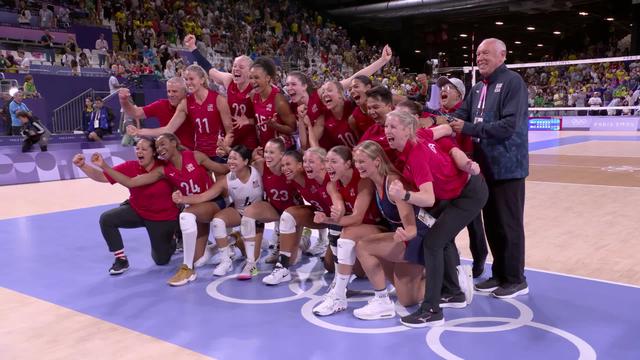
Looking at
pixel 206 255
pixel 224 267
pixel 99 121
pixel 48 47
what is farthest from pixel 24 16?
→ pixel 224 267

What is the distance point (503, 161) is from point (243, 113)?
2.52 m

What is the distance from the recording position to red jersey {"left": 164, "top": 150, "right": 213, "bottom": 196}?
5.31 meters

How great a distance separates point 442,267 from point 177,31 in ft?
71.4

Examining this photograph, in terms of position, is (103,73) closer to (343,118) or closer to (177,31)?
(177,31)

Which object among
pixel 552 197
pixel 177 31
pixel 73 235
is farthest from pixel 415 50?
pixel 73 235

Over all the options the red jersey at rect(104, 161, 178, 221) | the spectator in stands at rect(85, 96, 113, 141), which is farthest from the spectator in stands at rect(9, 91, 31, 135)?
the red jersey at rect(104, 161, 178, 221)

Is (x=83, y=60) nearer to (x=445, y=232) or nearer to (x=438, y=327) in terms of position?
(x=445, y=232)

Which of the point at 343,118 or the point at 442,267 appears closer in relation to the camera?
the point at 442,267

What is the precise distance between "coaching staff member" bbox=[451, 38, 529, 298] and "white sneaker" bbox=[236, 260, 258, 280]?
193cm

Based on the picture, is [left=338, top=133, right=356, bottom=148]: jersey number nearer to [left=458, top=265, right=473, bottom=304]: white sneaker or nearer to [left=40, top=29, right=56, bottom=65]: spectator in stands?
[left=458, top=265, right=473, bottom=304]: white sneaker

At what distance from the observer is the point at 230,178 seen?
5332 mm

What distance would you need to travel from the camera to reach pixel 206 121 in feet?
18.2

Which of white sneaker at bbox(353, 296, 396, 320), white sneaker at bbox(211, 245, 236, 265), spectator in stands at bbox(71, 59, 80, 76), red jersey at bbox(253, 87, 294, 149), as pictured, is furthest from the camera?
spectator in stands at bbox(71, 59, 80, 76)

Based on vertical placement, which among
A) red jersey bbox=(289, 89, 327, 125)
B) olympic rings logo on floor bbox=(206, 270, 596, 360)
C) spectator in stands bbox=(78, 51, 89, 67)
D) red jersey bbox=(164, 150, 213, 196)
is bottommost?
olympic rings logo on floor bbox=(206, 270, 596, 360)
